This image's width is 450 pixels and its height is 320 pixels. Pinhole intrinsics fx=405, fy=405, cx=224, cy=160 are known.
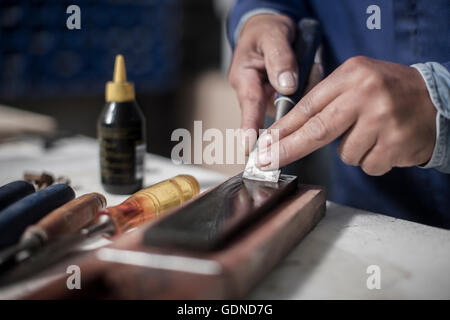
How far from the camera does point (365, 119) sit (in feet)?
2.01

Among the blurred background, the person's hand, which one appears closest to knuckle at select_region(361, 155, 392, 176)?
the person's hand

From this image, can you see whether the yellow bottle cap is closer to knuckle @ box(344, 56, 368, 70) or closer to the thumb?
the thumb

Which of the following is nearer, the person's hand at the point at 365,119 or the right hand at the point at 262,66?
the person's hand at the point at 365,119

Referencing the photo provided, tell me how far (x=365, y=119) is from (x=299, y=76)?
0.77ft

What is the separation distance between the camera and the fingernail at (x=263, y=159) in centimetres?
64

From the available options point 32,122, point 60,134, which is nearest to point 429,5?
point 60,134

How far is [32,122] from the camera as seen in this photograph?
1.57 m

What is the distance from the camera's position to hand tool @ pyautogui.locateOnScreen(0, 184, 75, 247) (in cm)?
51

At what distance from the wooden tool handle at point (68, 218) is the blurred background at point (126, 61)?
3.61 feet

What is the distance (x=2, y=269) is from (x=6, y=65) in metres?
1.87

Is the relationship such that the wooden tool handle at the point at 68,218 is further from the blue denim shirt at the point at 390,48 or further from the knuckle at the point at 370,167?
the blue denim shirt at the point at 390,48

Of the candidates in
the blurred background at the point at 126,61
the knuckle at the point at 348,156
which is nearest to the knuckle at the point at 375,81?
the knuckle at the point at 348,156

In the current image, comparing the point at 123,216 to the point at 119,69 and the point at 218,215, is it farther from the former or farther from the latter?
the point at 119,69

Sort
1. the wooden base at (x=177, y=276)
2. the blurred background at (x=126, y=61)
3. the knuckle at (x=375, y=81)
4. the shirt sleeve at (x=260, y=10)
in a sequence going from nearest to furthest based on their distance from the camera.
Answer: the wooden base at (x=177, y=276)
the knuckle at (x=375, y=81)
the shirt sleeve at (x=260, y=10)
the blurred background at (x=126, y=61)
